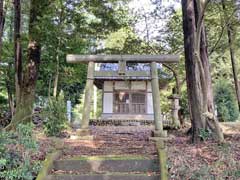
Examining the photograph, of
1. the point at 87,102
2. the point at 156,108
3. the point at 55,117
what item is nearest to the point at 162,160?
the point at 156,108

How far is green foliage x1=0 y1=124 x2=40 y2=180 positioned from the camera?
4.45 metres

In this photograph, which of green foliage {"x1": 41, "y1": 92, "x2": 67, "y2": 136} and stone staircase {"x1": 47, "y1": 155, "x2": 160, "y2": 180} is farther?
green foliage {"x1": 41, "y1": 92, "x2": 67, "y2": 136}

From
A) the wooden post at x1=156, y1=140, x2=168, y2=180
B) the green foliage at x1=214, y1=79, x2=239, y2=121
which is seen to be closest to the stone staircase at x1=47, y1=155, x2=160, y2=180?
the wooden post at x1=156, y1=140, x2=168, y2=180

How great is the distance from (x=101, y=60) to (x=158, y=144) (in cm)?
316

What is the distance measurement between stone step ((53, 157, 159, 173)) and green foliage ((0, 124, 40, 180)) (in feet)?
1.54

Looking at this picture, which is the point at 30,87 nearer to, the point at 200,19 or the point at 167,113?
the point at 200,19

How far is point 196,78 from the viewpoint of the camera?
6773 mm

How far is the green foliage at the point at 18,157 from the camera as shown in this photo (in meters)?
4.45

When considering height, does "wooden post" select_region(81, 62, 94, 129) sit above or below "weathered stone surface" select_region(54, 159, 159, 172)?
above

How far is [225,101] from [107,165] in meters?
16.2

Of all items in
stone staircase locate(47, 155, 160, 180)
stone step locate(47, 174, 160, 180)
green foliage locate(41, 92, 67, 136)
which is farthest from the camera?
green foliage locate(41, 92, 67, 136)

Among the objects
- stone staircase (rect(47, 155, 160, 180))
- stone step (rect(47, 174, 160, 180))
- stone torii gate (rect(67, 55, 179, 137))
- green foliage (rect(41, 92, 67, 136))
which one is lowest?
stone step (rect(47, 174, 160, 180))

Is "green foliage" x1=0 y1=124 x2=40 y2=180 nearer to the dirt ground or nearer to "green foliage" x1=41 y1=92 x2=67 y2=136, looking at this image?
the dirt ground

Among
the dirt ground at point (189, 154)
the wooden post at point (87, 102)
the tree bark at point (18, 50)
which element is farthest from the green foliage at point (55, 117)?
the tree bark at point (18, 50)
